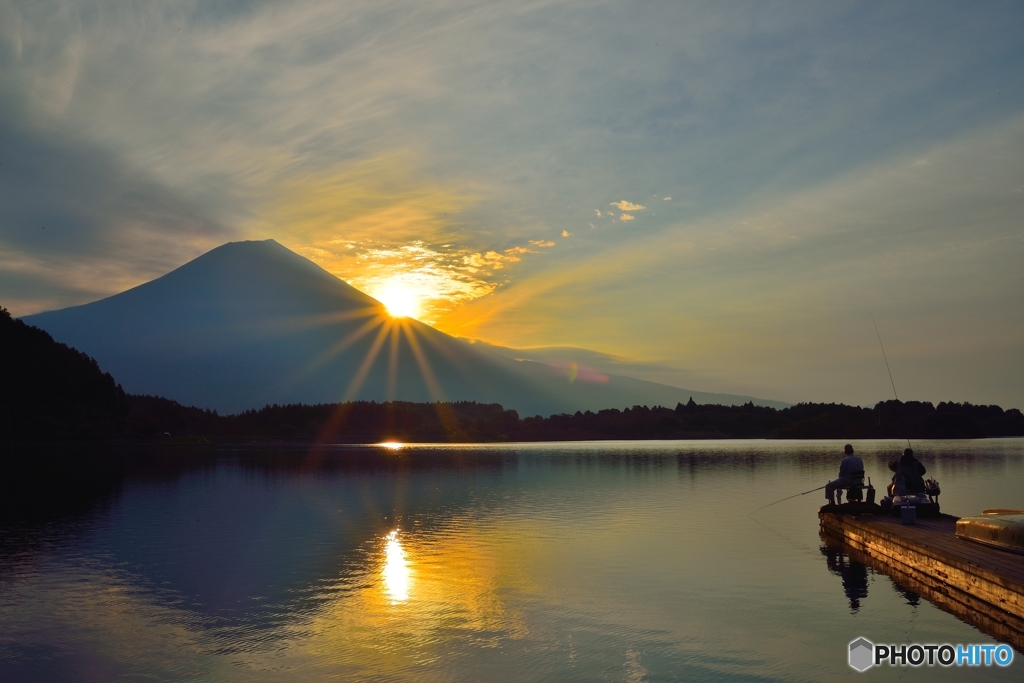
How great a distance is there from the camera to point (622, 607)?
1770 cm

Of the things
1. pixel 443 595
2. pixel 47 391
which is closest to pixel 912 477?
pixel 443 595

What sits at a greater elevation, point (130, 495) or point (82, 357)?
point (82, 357)

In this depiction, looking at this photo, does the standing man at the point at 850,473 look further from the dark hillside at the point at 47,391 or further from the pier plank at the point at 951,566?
the dark hillside at the point at 47,391

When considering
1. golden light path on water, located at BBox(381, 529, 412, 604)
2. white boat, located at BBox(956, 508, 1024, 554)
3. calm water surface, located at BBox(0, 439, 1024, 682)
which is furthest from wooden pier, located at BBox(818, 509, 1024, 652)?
golden light path on water, located at BBox(381, 529, 412, 604)

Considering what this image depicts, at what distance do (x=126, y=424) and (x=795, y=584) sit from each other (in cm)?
13892

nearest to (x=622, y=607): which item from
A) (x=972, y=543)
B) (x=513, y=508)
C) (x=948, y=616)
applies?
(x=948, y=616)

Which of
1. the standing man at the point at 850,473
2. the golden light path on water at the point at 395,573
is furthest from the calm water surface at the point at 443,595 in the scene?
the standing man at the point at 850,473

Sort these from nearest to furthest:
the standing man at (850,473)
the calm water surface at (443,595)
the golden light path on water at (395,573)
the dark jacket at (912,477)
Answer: the calm water surface at (443,595) < the golden light path on water at (395,573) < the dark jacket at (912,477) < the standing man at (850,473)

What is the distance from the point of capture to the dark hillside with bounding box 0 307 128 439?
113 meters

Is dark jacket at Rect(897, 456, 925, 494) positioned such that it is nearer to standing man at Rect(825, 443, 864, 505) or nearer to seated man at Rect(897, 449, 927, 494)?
seated man at Rect(897, 449, 927, 494)

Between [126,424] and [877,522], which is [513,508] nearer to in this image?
[877,522]

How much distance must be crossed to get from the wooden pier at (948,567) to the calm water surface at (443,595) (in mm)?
641

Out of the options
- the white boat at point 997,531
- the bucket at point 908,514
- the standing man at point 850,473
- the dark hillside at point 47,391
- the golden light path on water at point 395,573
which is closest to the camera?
the white boat at point 997,531

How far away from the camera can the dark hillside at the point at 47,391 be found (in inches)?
4454
